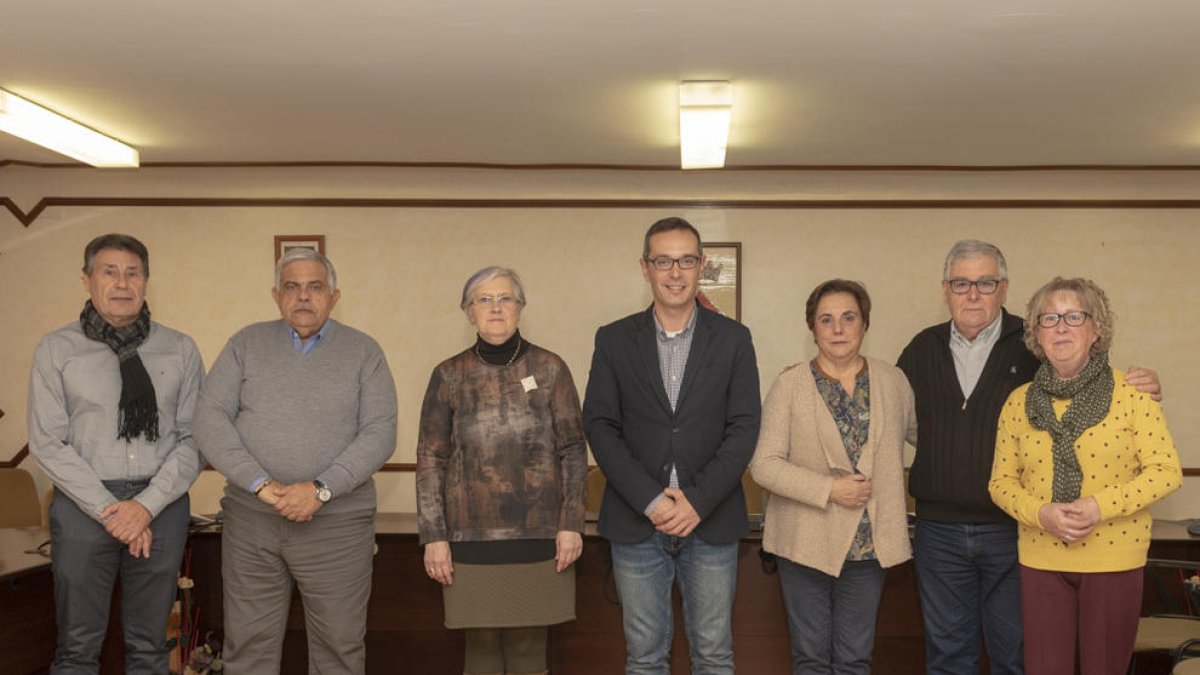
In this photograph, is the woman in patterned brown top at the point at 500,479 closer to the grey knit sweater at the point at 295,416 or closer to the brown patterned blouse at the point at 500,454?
the brown patterned blouse at the point at 500,454

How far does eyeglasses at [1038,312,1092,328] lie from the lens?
111 inches

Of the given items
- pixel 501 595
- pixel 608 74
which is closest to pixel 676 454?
pixel 501 595

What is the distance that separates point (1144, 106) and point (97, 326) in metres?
4.13

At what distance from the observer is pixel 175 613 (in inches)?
156

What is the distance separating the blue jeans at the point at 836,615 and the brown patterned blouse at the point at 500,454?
28.0 inches

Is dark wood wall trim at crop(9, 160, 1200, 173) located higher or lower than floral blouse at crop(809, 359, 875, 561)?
higher

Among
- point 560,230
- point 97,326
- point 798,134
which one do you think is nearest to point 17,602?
point 97,326

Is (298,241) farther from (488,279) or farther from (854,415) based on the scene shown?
A: (854,415)

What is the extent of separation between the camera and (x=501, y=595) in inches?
125

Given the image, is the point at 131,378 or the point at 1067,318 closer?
the point at 1067,318

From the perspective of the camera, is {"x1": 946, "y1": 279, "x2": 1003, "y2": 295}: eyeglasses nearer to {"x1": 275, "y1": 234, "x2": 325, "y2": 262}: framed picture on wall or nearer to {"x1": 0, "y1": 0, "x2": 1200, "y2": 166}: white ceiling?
{"x1": 0, "y1": 0, "x2": 1200, "y2": 166}: white ceiling

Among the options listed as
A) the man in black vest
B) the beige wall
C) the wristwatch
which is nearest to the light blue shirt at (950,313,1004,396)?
the man in black vest

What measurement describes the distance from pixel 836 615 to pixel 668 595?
0.52m

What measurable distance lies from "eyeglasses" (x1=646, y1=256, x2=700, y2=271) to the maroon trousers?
49.7 inches
